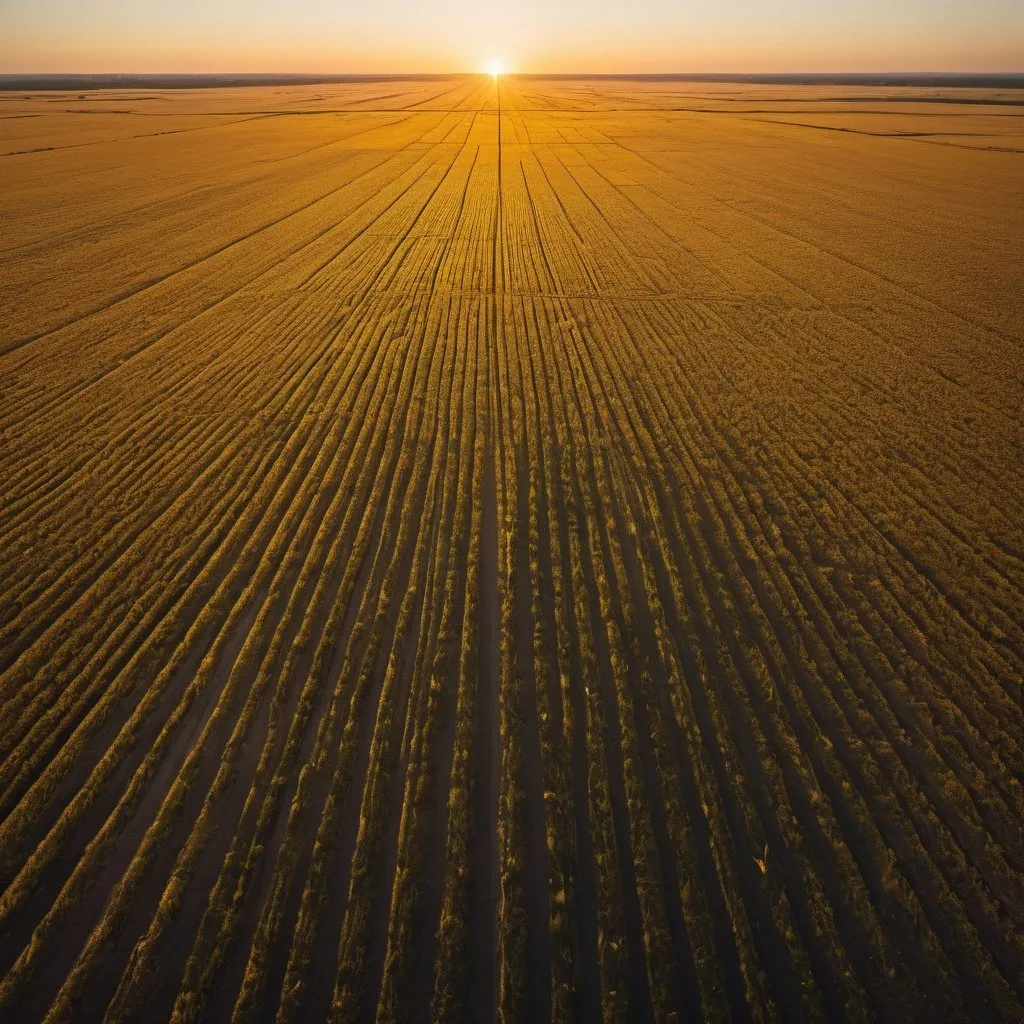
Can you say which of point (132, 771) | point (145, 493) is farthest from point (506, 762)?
point (145, 493)

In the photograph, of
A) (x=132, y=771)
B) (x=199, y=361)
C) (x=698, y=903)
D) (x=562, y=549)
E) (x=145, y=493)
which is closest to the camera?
(x=698, y=903)

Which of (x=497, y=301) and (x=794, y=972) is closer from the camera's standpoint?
(x=794, y=972)

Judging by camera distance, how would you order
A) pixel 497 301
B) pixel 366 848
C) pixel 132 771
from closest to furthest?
pixel 366 848, pixel 132 771, pixel 497 301

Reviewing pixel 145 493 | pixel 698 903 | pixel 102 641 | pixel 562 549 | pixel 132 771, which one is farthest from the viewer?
pixel 145 493

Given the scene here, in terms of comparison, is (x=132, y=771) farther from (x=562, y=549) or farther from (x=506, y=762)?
(x=562, y=549)

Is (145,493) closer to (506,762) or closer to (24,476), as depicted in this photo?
(24,476)

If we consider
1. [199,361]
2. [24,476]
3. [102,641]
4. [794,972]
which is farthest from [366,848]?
[199,361]
